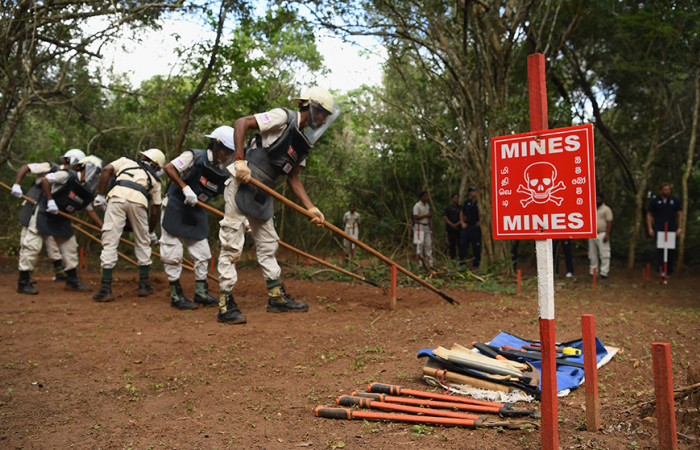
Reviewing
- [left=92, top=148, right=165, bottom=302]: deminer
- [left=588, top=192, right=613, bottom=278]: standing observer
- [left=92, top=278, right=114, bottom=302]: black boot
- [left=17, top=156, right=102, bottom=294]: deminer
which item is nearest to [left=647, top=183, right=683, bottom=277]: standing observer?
[left=588, top=192, right=613, bottom=278]: standing observer

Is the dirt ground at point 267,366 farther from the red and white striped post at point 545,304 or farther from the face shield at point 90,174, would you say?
the face shield at point 90,174

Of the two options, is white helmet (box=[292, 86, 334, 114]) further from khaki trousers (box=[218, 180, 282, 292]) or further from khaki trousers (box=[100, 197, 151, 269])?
khaki trousers (box=[100, 197, 151, 269])

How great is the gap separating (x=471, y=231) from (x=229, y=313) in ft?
21.3

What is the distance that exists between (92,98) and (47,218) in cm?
563

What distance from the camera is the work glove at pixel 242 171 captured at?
4.87m

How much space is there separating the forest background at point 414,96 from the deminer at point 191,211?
2383mm

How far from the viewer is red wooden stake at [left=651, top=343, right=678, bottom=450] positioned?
6.88ft

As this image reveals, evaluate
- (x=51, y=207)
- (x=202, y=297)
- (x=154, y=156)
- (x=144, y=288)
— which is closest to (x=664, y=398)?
(x=202, y=297)

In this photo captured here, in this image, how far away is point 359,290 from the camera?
23.9ft

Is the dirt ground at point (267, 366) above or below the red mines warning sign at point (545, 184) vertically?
below

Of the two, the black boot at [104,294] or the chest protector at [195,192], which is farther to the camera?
the black boot at [104,294]

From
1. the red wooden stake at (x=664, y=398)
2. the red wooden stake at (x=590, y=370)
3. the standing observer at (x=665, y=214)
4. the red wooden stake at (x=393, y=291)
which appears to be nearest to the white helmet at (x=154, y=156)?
the red wooden stake at (x=393, y=291)

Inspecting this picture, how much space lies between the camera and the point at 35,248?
7141mm

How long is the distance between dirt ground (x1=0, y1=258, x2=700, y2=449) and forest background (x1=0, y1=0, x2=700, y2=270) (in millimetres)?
3171
